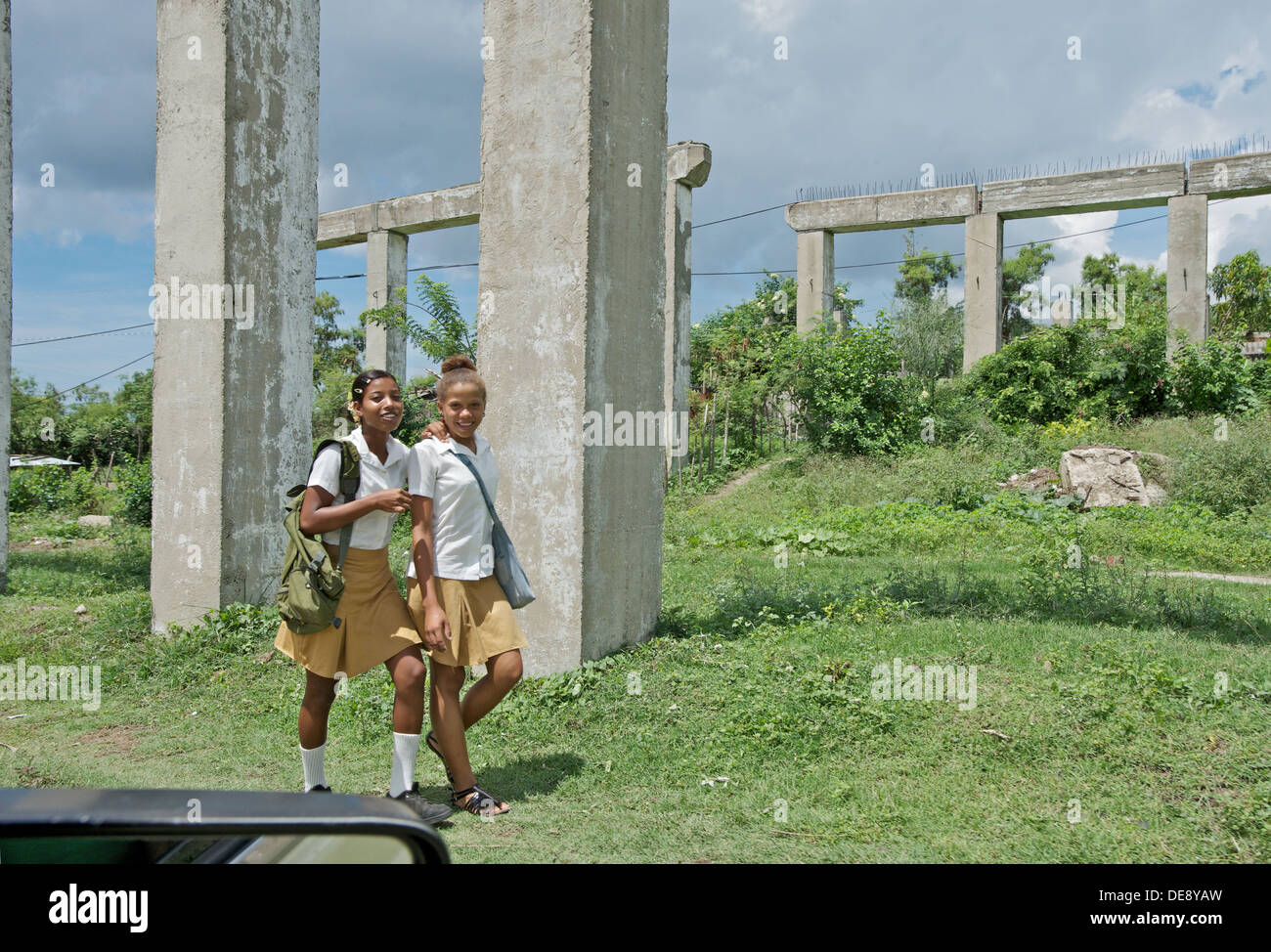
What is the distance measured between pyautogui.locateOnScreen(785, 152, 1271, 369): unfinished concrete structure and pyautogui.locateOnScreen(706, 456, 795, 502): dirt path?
3.43 meters

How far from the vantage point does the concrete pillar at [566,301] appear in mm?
5727

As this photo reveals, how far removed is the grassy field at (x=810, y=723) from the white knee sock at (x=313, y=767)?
33 cm

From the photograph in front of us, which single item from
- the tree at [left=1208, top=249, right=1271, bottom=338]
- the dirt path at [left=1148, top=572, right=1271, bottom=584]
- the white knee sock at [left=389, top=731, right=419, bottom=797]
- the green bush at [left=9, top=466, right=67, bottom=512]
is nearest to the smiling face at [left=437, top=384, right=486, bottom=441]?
the white knee sock at [left=389, top=731, right=419, bottom=797]

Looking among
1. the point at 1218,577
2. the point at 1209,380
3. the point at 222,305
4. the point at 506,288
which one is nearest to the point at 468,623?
the point at 506,288

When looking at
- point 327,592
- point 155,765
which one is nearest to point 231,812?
point 327,592

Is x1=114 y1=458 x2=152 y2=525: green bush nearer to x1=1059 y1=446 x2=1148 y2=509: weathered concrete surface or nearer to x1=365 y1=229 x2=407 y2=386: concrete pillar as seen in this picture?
x1=365 y1=229 x2=407 y2=386: concrete pillar

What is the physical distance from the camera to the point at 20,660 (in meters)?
7.26

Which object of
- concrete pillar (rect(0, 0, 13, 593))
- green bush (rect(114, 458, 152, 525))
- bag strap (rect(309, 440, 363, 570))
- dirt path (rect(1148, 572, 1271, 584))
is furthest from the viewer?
green bush (rect(114, 458, 152, 525))

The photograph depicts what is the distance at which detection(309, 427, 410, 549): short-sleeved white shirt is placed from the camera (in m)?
3.80

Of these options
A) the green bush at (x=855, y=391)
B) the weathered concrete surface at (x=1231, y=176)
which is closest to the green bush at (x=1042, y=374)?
the green bush at (x=855, y=391)

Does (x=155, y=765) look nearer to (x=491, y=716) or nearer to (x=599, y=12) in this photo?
(x=491, y=716)

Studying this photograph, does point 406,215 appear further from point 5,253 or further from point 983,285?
point 983,285
